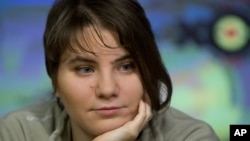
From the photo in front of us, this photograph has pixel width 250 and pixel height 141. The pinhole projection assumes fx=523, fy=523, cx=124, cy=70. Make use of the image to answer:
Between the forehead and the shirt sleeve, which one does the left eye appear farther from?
the shirt sleeve

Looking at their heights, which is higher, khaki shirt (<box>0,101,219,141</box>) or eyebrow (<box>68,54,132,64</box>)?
eyebrow (<box>68,54,132,64</box>)

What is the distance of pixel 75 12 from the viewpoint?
48.3 inches

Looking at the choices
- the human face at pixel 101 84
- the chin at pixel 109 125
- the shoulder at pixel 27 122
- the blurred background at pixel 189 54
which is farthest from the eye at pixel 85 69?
the blurred background at pixel 189 54

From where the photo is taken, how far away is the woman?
1176 mm

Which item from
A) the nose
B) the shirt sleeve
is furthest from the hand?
the shirt sleeve

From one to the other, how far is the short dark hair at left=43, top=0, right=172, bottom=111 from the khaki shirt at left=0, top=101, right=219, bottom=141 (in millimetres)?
82

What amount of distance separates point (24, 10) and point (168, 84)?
649 millimetres

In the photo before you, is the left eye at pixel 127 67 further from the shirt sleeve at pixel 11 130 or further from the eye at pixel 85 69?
the shirt sleeve at pixel 11 130

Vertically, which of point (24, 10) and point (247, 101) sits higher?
point (24, 10)

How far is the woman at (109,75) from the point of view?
1176 mm

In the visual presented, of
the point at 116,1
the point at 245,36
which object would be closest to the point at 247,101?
the point at 245,36

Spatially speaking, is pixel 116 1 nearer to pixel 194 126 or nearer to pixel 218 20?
pixel 194 126

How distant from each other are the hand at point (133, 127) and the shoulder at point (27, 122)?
0.20 metres

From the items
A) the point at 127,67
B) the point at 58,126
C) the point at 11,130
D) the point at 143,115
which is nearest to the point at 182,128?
the point at 143,115
